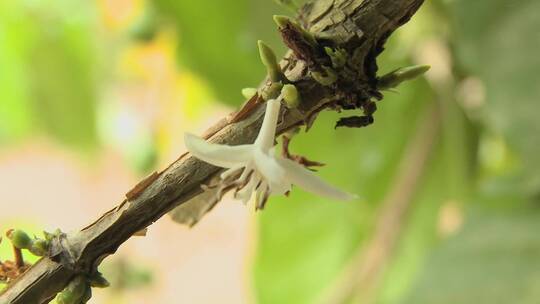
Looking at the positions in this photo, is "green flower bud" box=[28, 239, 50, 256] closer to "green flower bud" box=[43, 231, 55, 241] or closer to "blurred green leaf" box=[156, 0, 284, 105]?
"green flower bud" box=[43, 231, 55, 241]

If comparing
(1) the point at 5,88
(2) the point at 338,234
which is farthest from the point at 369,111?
(1) the point at 5,88

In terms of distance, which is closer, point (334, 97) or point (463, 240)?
point (334, 97)

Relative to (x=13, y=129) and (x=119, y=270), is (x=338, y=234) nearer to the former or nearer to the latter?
(x=119, y=270)

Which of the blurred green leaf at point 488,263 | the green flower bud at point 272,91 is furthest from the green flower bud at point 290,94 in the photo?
the blurred green leaf at point 488,263

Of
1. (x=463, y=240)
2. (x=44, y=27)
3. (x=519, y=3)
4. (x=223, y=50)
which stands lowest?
(x=463, y=240)

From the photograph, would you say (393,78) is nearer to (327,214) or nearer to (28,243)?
(28,243)

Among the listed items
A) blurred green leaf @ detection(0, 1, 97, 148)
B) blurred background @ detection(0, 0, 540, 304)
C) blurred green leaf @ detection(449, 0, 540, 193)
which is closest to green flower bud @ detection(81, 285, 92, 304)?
blurred background @ detection(0, 0, 540, 304)

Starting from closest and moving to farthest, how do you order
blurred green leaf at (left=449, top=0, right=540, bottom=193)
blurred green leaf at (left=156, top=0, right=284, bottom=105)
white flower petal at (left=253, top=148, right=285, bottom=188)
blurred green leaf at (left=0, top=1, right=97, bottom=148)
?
1. white flower petal at (left=253, top=148, right=285, bottom=188)
2. blurred green leaf at (left=449, top=0, right=540, bottom=193)
3. blurred green leaf at (left=156, top=0, right=284, bottom=105)
4. blurred green leaf at (left=0, top=1, right=97, bottom=148)

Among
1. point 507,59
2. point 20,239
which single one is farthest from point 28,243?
point 507,59
